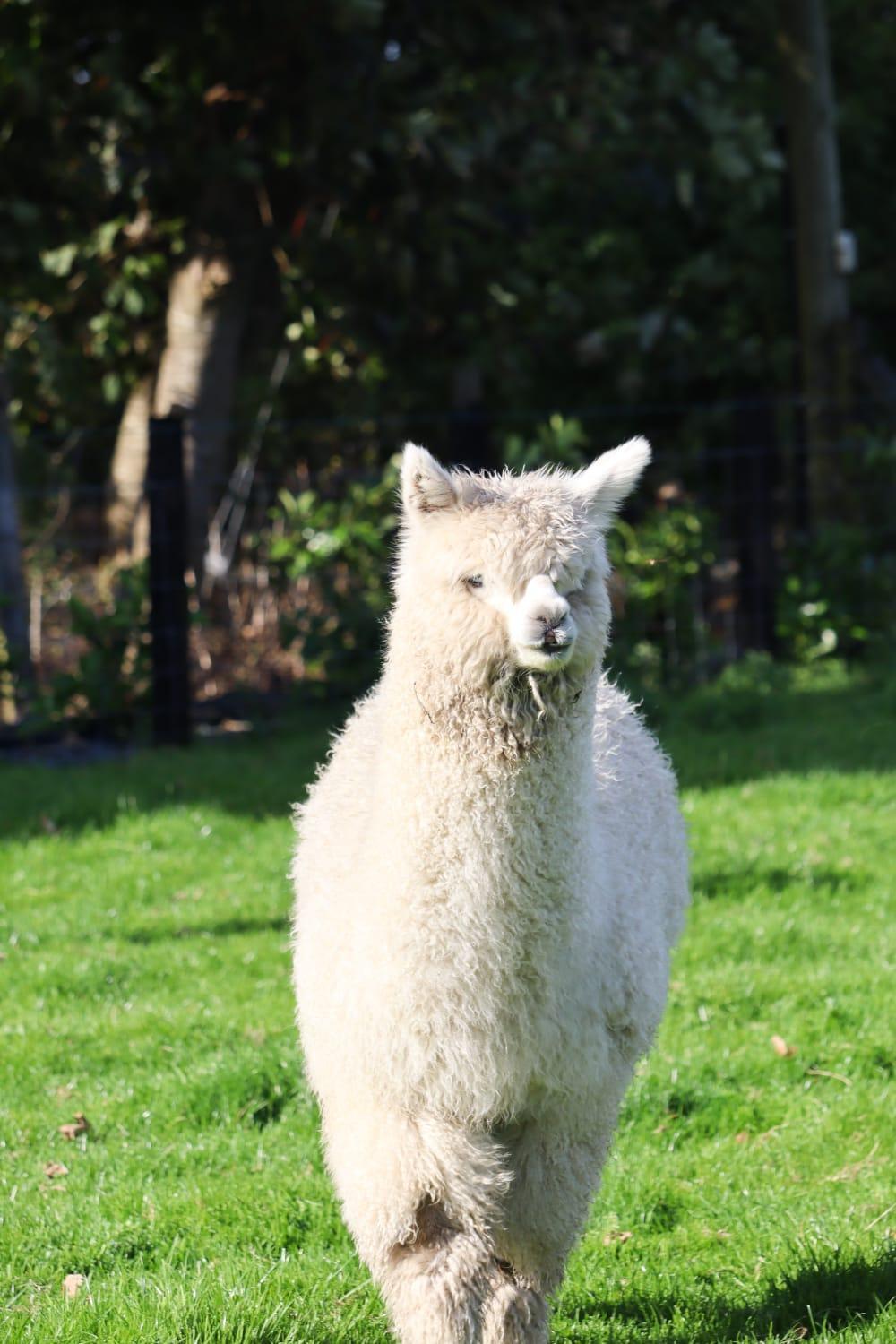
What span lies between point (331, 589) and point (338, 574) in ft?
0.53

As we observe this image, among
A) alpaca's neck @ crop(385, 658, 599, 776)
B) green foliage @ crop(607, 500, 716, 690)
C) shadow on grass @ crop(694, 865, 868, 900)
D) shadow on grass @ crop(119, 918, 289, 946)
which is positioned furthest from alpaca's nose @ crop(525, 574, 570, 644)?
green foliage @ crop(607, 500, 716, 690)

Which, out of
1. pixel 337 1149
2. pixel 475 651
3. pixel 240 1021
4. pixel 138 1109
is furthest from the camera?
pixel 240 1021

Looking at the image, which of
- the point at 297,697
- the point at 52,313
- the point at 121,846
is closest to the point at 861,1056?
the point at 121,846

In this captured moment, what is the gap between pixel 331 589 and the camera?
9.49m

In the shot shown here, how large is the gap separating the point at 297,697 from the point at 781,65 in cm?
635

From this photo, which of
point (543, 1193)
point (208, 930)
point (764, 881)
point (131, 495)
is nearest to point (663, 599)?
point (131, 495)

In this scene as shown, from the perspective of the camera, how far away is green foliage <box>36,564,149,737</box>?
869cm

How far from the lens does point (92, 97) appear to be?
9.27 metres

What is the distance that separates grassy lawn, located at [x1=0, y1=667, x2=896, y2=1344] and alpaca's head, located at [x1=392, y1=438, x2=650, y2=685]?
1474 mm

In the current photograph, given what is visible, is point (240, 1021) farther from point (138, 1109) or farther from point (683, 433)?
point (683, 433)

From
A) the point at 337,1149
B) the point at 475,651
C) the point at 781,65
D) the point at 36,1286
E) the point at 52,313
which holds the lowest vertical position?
the point at 36,1286

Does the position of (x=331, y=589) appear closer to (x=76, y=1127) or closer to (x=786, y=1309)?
(x=76, y=1127)

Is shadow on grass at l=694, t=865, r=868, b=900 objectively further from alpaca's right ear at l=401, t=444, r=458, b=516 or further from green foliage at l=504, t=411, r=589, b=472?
green foliage at l=504, t=411, r=589, b=472

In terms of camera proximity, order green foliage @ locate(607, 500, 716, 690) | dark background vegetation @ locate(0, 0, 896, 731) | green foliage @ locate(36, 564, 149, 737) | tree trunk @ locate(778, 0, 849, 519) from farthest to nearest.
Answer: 1. tree trunk @ locate(778, 0, 849, 519)
2. green foliage @ locate(607, 500, 716, 690)
3. dark background vegetation @ locate(0, 0, 896, 731)
4. green foliage @ locate(36, 564, 149, 737)
